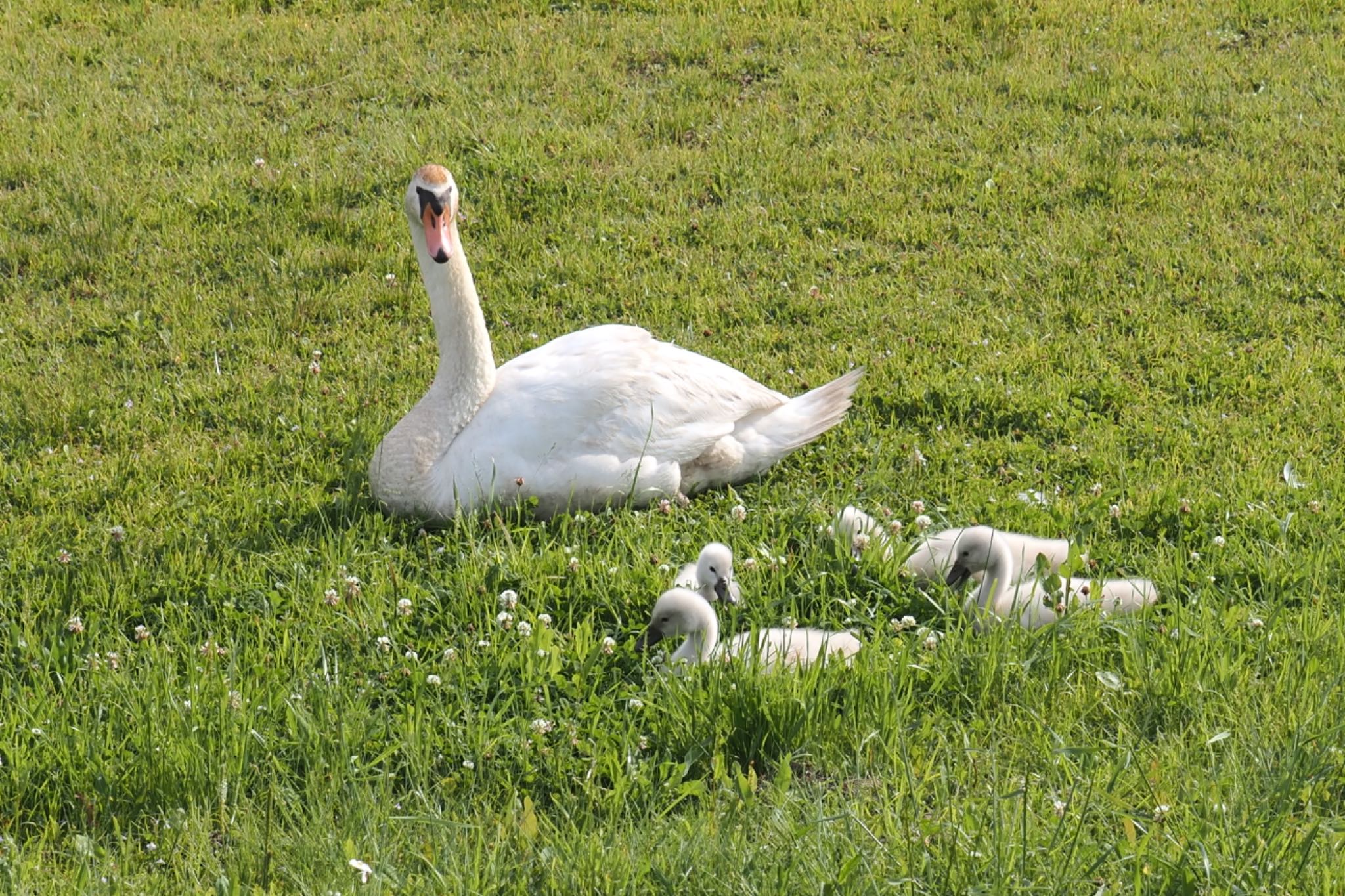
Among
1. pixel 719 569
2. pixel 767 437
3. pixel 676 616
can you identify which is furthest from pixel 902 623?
pixel 767 437

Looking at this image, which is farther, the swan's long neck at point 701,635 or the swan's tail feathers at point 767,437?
the swan's tail feathers at point 767,437

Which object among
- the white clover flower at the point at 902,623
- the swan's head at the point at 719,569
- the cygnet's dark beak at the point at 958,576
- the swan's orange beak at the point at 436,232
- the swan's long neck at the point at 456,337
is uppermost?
the swan's orange beak at the point at 436,232

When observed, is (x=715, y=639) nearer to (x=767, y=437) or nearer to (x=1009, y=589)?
(x=1009, y=589)

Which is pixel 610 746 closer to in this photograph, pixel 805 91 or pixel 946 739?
pixel 946 739

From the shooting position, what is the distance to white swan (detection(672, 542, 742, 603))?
4.25 m

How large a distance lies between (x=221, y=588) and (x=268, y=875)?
1591 mm

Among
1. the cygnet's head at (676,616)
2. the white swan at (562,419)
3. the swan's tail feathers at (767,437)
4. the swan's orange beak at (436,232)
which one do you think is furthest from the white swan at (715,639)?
the swan's orange beak at (436,232)

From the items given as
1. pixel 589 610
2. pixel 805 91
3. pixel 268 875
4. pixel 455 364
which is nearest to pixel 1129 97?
pixel 805 91

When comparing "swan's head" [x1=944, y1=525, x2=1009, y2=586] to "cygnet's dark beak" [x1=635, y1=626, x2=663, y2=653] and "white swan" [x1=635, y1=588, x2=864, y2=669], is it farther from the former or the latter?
"cygnet's dark beak" [x1=635, y1=626, x2=663, y2=653]

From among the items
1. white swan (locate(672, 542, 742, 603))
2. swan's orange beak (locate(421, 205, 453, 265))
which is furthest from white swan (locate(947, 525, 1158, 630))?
swan's orange beak (locate(421, 205, 453, 265))

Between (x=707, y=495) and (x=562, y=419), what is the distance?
2.28ft

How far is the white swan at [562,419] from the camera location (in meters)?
5.09

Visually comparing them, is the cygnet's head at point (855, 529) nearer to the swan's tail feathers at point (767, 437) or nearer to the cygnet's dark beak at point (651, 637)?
the swan's tail feathers at point (767, 437)

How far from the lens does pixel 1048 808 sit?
323 cm
